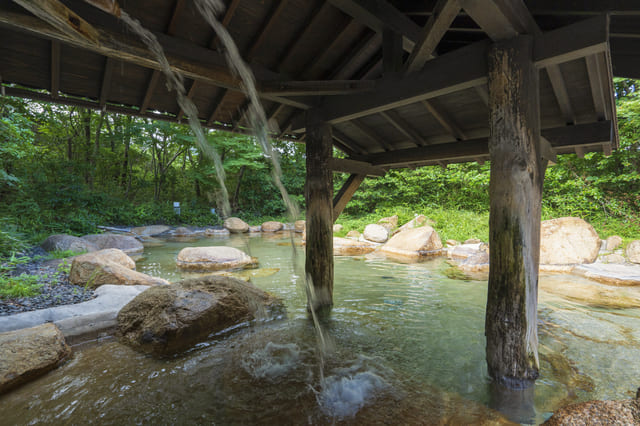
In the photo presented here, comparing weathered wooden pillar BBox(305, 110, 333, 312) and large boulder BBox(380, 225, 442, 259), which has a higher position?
weathered wooden pillar BBox(305, 110, 333, 312)

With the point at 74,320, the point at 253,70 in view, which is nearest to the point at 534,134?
the point at 253,70

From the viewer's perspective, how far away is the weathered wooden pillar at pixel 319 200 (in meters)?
4.07

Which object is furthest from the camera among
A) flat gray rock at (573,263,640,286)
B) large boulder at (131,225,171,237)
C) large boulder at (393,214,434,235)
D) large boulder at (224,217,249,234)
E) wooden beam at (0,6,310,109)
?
large boulder at (224,217,249,234)

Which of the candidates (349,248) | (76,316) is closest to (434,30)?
(76,316)

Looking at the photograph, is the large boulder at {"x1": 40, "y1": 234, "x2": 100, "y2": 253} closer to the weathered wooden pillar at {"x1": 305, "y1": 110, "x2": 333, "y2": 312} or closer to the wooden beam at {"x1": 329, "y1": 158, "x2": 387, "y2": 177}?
the weathered wooden pillar at {"x1": 305, "y1": 110, "x2": 333, "y2": 312}

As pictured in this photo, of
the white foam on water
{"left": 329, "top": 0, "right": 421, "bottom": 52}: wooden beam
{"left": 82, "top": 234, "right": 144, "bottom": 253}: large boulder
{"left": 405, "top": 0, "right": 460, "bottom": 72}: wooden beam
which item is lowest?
the white foam on water

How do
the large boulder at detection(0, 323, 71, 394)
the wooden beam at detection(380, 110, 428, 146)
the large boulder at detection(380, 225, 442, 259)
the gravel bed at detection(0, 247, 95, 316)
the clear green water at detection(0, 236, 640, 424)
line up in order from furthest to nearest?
the large boulder at detection(380, 225, 442, 259) < the wooden beam at detection(380, 110, 428, 146) < the gravel bed at detection(0, 247, 95, 316) < the large boulder at detection(0, 323, 71, 394) < the clear green water at detection(0, 236, 640, 424)

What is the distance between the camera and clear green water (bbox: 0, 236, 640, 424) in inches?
87.3

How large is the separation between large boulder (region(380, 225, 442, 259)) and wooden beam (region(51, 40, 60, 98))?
390 inches

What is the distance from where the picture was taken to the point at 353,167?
15.6 feet

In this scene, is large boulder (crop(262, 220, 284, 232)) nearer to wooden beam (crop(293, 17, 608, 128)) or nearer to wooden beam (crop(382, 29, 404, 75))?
wooden beam (crop(293, 17, 608, 128))

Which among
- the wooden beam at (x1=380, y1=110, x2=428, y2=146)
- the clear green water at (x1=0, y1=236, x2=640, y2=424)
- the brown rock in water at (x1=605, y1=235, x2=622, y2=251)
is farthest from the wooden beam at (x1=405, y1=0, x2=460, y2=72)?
the brown rock in water at (x1=605, y1=235, x2=622, y2=251)

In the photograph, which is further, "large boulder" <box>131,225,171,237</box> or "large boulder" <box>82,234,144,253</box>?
"large boulder" <box>131,225,171,237</box>

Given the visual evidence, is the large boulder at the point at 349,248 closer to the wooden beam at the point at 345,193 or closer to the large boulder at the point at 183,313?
the wooden beam at the point at 345,193
